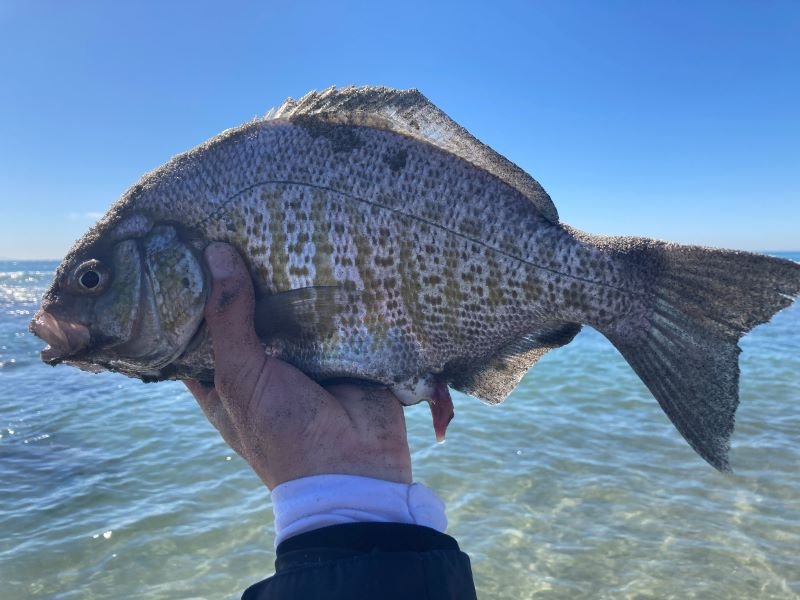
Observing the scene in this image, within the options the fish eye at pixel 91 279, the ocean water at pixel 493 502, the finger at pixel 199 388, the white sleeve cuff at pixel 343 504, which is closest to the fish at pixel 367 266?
the fish eye at pixel 91 279

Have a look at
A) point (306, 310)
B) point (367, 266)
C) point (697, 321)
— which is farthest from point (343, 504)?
point (697, 321)

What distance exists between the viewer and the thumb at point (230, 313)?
2.36 meters

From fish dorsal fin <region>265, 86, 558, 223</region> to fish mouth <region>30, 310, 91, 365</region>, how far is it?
1320 millimetres

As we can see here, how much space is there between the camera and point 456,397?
11531mm

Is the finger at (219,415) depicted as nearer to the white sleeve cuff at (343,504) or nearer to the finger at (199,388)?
the finger at (199,388)

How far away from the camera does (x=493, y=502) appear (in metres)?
6.72

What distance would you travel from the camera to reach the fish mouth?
2.45m

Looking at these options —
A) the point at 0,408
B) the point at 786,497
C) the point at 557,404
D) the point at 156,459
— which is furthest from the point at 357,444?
the point at 0,408

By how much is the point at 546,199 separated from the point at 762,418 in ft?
29.9

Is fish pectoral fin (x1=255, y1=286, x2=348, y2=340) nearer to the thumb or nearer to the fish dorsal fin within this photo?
the thumb

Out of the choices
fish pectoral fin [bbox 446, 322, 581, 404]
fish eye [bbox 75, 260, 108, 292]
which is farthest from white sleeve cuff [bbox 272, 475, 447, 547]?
fish eye [bbox 75, 260, 108, 292]

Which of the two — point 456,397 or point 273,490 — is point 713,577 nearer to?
point 273,490

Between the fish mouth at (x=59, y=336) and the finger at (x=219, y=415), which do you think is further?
the finger at (x=219, y=415)

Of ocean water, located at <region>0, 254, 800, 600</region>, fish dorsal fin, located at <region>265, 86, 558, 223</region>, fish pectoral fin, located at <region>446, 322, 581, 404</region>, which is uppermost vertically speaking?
fish dorsal fin, located at <region>265, 86, 558, 223</region>
